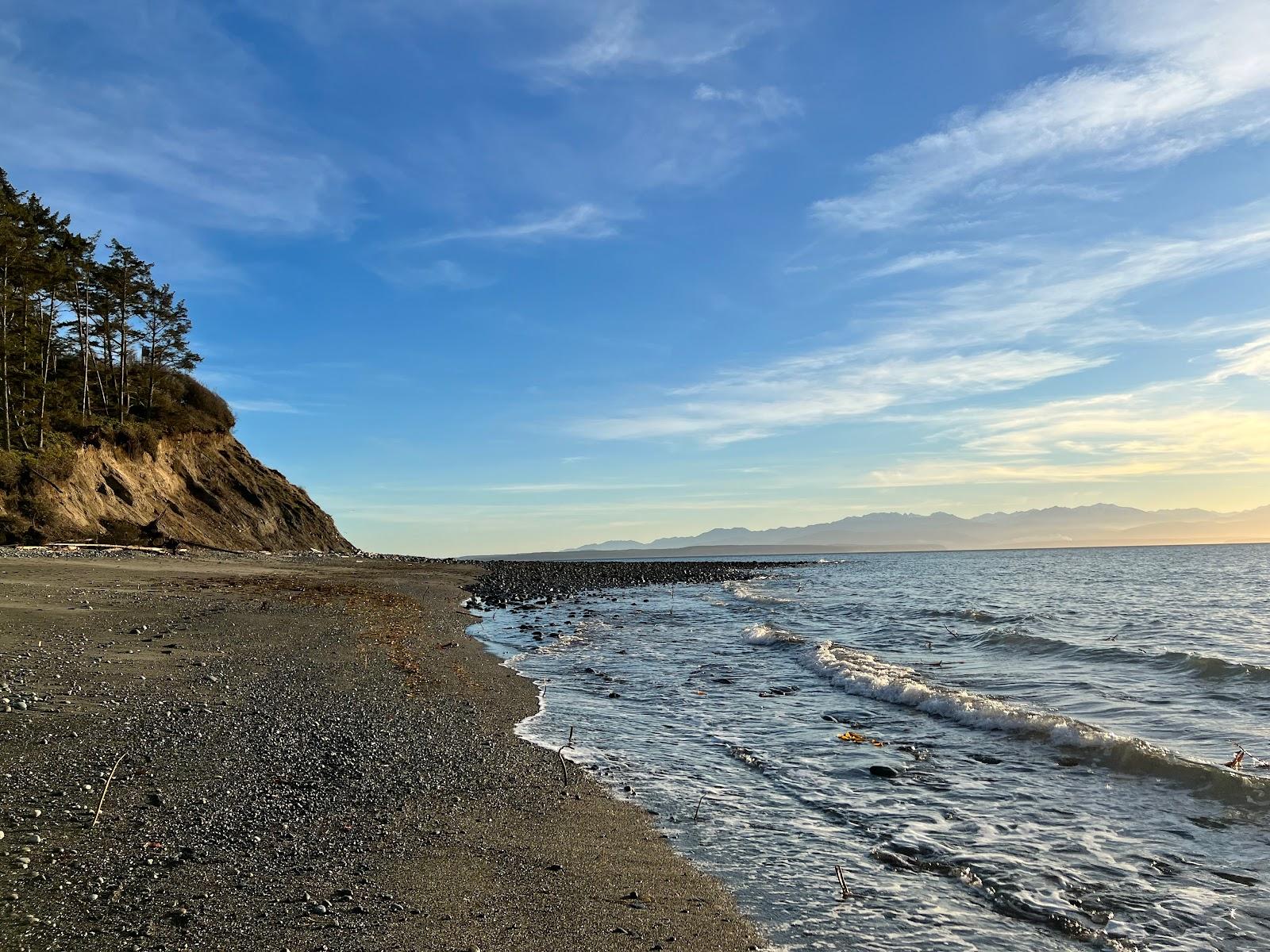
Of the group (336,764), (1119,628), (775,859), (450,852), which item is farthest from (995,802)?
(1119,628)

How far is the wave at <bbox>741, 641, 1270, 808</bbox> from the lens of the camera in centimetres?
997

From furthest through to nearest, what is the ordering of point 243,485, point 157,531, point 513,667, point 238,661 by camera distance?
1. point 243,485
2. point 157,531
3. point 513,667
4. point 238,661

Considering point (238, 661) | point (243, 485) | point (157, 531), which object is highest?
point (243, 485)

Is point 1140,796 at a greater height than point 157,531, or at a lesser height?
lesser

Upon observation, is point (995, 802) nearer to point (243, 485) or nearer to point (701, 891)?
point (701, 891)

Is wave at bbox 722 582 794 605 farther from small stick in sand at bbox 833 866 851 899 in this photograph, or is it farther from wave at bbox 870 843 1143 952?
small stick in sand at bbox 833 866 851 899

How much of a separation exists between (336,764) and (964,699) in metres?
12.2

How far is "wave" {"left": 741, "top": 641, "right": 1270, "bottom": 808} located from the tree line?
4095 centimetres

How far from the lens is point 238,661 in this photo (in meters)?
14.3

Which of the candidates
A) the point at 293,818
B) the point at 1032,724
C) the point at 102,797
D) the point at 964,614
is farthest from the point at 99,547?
the point at 964,614

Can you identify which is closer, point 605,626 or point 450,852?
point 450,852

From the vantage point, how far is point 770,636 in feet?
86.2

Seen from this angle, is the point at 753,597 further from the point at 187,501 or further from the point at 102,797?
the point at 102,797

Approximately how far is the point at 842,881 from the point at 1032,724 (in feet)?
27.0
